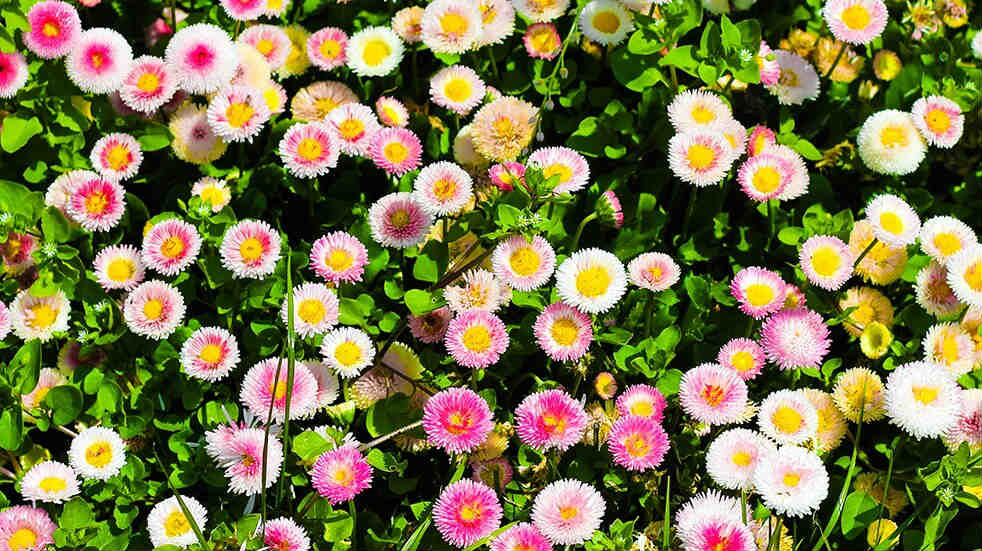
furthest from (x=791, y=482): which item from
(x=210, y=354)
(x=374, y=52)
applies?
(x=374, y=52)

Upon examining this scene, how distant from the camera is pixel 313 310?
86.9 inches

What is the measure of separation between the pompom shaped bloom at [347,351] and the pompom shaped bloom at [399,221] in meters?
0.24

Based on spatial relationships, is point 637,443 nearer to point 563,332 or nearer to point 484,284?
point 563,332

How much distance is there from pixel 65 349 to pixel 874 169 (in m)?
2.09

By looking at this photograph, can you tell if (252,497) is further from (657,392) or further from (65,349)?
(657,392)

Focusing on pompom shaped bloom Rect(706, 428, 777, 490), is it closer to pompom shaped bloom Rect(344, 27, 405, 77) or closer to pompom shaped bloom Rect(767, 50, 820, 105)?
pompom shaped bloom Rect(767, 50, 820, 105)

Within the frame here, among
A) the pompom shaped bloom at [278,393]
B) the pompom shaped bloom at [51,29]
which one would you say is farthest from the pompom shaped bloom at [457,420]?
the pompom shaped bloom at [51,29]

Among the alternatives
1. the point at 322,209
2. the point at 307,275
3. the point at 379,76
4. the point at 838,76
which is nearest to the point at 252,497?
the point at 307,275

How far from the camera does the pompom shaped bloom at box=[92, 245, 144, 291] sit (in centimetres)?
236

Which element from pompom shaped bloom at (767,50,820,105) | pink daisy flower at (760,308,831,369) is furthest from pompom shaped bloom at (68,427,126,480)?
pompom shaped bloom at (767,50,820,105)

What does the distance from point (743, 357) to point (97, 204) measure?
61.5 inches

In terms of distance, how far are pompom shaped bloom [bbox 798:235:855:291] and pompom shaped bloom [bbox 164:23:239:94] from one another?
1.49 metres

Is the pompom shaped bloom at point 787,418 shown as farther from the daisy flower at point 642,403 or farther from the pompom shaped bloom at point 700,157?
the pompom shaped bloom at point 700,157

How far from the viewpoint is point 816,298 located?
7.92 feet
